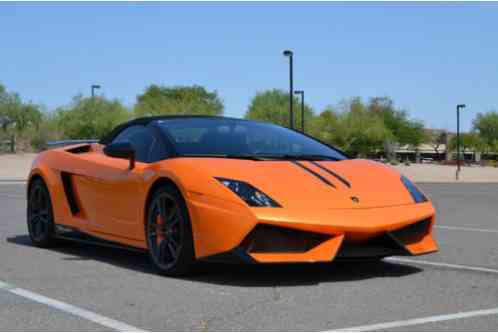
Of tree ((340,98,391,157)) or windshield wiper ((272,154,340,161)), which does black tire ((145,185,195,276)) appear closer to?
windshield wiper ((272,154,340,161))

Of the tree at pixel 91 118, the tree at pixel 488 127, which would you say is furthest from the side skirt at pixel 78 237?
the tree at pixel 488 127

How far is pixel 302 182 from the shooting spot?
573cm

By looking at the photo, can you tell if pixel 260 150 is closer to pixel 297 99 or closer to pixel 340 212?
pixel 340 212

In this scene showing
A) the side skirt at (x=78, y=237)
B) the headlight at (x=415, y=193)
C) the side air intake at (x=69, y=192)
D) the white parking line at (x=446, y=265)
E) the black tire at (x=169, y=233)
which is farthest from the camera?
the side air intake at (x=69, y=192)

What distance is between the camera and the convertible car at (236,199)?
5.36 metres

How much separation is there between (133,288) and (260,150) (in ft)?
5.70

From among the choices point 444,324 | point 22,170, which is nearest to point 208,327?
point 444,324

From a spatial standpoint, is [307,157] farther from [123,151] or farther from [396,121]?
[396,121]

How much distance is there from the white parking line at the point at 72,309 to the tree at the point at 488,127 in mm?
113596

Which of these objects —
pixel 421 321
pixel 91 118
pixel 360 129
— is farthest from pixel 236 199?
pixel 360 129

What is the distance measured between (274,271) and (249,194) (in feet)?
2.99

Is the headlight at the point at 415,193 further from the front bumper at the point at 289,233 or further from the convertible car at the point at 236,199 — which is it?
the front bumper at the point at 289,233

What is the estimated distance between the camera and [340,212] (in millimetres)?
5496

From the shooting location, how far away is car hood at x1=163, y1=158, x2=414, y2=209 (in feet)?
18.1
